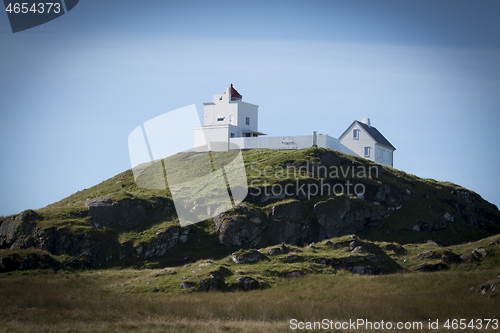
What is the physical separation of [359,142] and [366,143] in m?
1.15

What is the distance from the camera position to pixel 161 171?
194 ft

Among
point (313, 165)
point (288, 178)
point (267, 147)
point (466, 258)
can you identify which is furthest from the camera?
point (267, 147)

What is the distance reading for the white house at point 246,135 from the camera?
6185 cm

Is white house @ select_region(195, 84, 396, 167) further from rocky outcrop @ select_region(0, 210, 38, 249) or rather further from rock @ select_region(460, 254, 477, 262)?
rocky outcrop @ select_region(0, 210, 38, 249)

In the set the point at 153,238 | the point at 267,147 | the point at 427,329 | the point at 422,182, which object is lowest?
the point at 427,329

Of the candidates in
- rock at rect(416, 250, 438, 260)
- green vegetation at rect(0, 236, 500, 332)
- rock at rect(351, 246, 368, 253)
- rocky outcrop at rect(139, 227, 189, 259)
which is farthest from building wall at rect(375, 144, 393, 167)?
rocky outcrop at rect(139, 227, 189, 259)

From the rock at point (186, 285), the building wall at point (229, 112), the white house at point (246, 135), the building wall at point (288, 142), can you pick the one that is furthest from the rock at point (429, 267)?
the building wall at point (229, 112)

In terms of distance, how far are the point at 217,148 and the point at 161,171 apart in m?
→ 9.04

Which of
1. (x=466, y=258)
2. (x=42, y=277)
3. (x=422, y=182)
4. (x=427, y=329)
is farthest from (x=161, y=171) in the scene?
(x=427, y=329)

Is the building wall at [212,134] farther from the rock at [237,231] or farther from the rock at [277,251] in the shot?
the rock at [277,251]

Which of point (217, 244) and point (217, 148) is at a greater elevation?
point (217, 148)

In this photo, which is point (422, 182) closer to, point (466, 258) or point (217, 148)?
point (466, 258)

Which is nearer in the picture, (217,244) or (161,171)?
(217,244)

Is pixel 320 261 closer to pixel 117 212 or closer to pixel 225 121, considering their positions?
pixel 117 212
